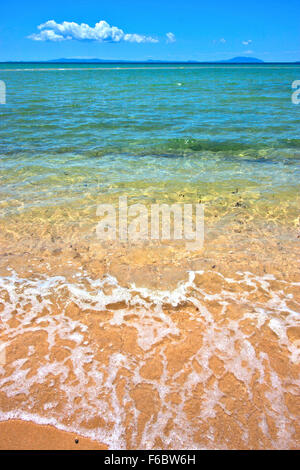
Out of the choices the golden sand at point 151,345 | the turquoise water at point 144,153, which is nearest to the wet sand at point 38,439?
the golden sand at point 151,345

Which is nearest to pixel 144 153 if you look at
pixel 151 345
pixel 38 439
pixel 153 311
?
pixel 153 311

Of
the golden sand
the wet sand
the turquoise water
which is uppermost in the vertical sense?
the turquoise water

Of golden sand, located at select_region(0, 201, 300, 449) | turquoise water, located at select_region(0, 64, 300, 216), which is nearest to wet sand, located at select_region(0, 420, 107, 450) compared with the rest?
golden sand, located at select_region(0, 201, 300, 449)

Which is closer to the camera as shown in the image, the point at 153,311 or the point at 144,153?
the point at 153,311

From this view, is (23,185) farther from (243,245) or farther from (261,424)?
(261,424)

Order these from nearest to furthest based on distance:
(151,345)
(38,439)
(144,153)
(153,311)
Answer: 1. (38,439)
2. (151,345)
3. (153,311)
4. (144,153)

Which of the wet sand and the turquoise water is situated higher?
the turquoise water

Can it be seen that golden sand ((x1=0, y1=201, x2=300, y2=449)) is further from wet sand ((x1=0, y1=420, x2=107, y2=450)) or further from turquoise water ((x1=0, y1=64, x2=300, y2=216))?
turquoise water ((x1=0, y1=64, x2=300, y2=216))

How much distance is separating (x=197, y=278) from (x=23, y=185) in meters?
5.50

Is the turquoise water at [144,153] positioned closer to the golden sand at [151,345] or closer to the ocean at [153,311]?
the ocean at [153,311]

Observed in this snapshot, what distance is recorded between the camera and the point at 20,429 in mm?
2508

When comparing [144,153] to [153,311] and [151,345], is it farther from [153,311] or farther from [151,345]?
[151,345]

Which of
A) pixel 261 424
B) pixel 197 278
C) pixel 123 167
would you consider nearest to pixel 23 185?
pixel 123 167

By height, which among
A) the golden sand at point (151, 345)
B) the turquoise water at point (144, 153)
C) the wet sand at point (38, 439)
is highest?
the turquoise water at point (144, 153)
